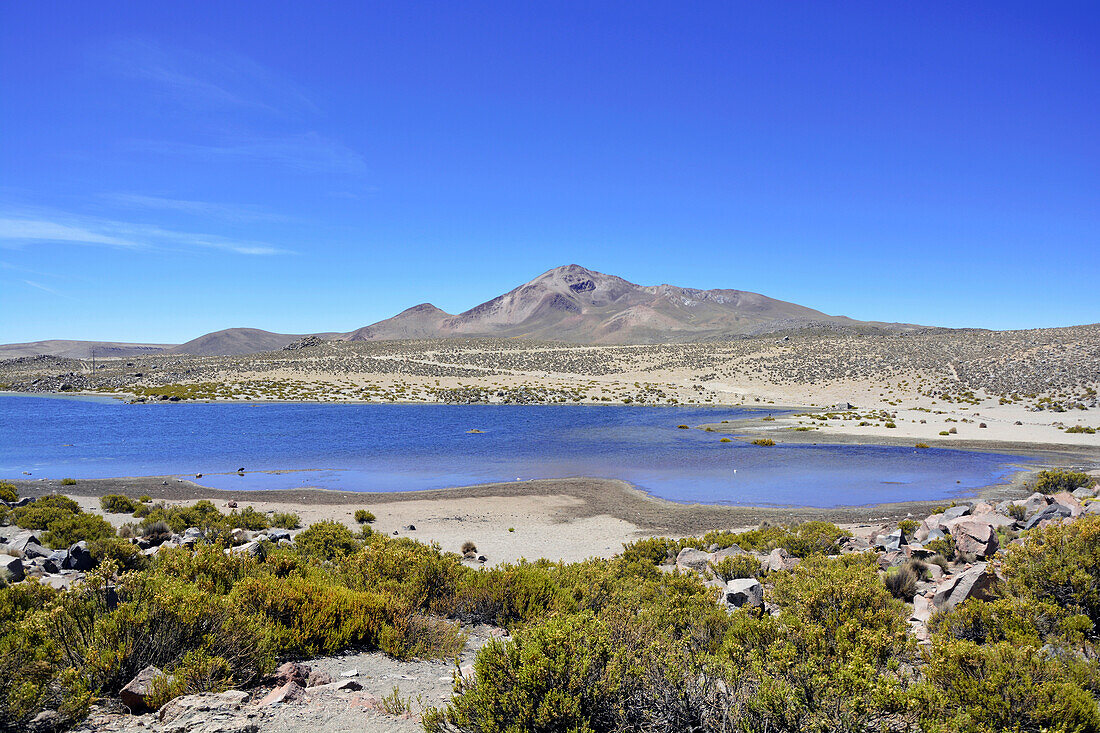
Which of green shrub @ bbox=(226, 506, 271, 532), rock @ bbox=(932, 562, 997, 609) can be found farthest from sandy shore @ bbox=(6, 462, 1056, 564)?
rock @ bbox=(932, 562, 997, 609)

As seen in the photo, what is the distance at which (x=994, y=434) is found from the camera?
105 feet

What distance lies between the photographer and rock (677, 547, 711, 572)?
35.1 ft

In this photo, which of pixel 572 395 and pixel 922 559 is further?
pixel 572 395

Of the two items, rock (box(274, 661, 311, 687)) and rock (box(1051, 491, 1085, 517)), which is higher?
rock (box(274, 661, 311, 687))

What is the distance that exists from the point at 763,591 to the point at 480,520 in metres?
9.71

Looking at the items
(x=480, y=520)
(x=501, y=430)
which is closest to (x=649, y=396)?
(x=501, y=430)

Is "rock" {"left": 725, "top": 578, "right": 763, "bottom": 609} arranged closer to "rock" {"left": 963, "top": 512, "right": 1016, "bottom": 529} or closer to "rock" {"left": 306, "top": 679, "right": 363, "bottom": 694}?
"rock" {"left": 306, "top": 679, "right": 363, "bottom": 694}

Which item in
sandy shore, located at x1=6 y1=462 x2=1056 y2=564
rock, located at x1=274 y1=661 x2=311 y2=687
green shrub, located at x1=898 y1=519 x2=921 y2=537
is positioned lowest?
sandy shore, located at x1=6 y1=462 x2=1056 y2=564

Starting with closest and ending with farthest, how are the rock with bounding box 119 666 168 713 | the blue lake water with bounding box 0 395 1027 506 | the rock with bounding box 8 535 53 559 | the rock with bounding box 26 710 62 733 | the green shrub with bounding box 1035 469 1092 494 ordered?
the rock with bounding box 26 710 62 733, the rock with bounding box 119 666 168 713, the rock with bounding box 8 535 53 559, the green shrub with bounding box 1035 469 1092 494, the blue lake water with bounding box 0 395 1027 506

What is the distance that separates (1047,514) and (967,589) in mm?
6938

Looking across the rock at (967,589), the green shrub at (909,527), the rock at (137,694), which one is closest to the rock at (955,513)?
the green shrub at (909,527)

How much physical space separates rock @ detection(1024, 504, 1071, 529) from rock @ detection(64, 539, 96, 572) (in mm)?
16806

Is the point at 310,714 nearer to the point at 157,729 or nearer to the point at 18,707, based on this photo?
the point at 157,729

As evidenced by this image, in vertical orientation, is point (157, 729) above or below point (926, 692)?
below
